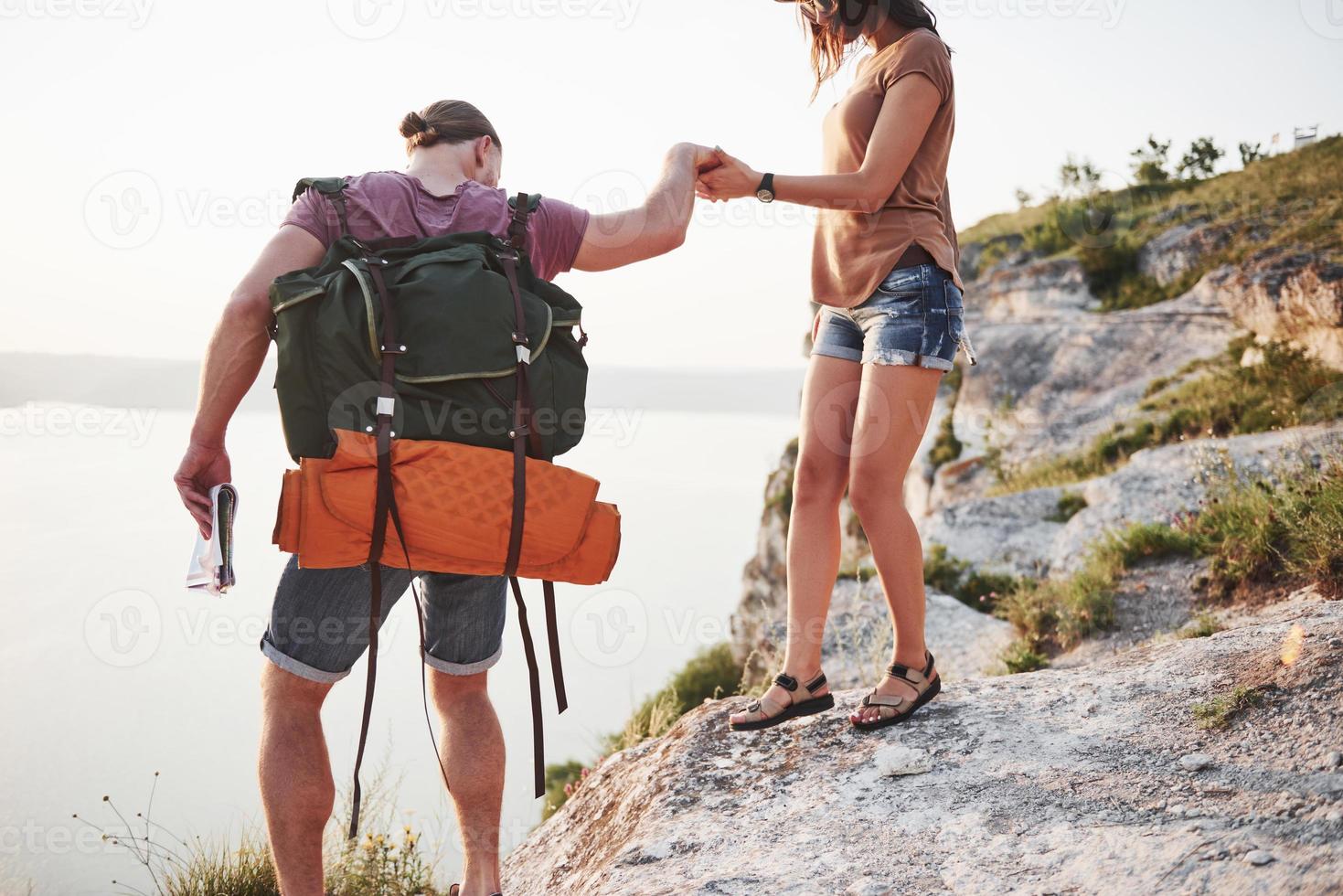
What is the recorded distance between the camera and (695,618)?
4652 mm

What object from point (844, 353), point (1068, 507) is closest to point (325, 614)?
point (844, 353)

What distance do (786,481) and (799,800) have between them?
14.9 meters

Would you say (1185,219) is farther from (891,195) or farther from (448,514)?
(448,514)

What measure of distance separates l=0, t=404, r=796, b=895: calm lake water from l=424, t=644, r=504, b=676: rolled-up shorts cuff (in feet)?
1.08

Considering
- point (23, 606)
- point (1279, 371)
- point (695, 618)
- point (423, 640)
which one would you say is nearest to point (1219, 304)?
point (1279, 371)

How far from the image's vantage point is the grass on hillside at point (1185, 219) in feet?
42.3

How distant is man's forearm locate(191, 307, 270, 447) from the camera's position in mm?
2094

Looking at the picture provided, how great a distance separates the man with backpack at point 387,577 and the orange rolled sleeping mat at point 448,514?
19 cm

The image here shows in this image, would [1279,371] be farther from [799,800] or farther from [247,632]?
[247,632]

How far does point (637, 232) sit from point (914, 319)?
3.29 ft

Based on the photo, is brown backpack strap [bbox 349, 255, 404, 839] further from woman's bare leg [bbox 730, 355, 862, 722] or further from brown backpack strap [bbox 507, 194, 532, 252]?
woman's bare leg [bbox 730, 355, 862, 722]

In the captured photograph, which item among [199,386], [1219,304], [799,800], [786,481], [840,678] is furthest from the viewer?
[786,481]

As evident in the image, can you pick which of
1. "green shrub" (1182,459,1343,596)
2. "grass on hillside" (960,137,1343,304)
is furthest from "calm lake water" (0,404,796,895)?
"grass on hillside" (960,137,1343,304)

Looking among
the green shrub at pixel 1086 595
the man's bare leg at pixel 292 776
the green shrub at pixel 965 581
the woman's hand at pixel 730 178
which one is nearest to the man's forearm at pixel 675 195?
the woman's hand at pixel 730 178
